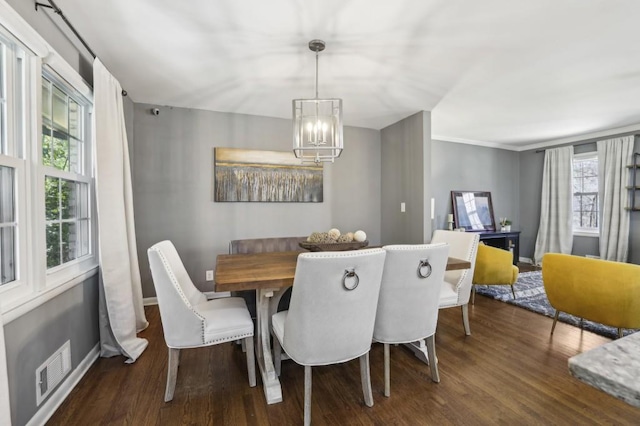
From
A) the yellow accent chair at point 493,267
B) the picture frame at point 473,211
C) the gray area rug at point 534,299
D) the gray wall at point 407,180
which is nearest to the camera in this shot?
the gray area rug at point 534,299

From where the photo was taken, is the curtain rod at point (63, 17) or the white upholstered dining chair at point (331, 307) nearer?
the white upholstered dining chair at point (331, 307)

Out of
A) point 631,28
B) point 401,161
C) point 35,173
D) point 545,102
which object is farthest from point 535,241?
point 35,173

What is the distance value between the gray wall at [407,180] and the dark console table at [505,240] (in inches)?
82.8

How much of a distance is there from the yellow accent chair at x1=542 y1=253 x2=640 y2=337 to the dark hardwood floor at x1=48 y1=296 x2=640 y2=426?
0.31 meters

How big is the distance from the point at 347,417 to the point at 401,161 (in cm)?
307

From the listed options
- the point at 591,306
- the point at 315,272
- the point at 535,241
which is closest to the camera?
the point at 315,272

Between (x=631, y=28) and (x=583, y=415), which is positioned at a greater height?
(x=631, y=28)

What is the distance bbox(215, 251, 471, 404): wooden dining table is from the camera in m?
1.66

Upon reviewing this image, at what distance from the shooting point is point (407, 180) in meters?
3.74

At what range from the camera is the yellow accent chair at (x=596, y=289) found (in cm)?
217

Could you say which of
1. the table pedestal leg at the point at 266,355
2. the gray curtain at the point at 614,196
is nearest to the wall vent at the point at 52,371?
the table pedestal leg at the point at 266,355

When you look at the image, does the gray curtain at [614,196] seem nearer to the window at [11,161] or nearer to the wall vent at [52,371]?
the wall vent at [52,371]

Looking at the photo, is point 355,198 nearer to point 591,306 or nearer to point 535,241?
point 591,306

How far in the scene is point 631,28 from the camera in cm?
192
